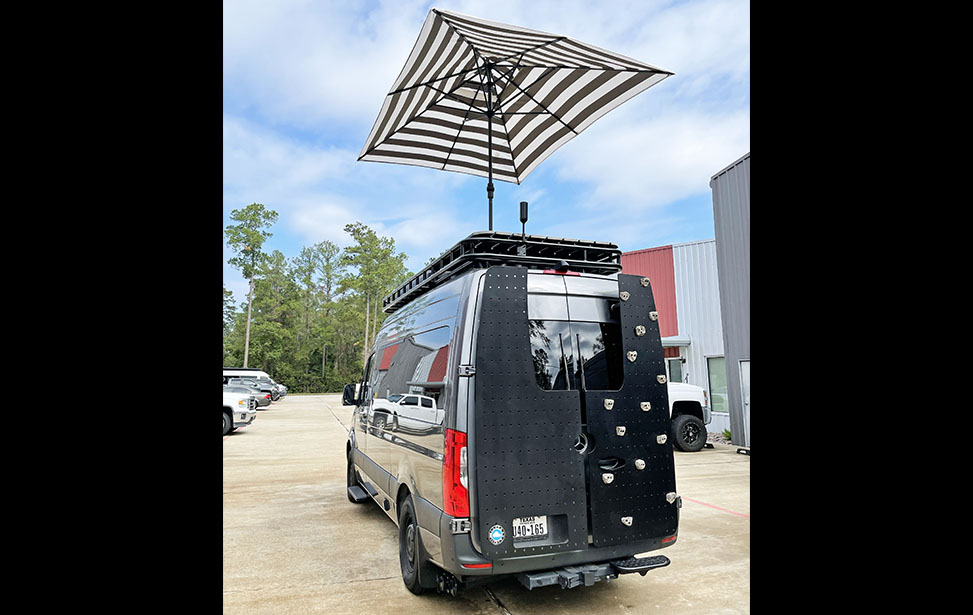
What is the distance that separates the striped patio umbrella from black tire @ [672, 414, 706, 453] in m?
7.15

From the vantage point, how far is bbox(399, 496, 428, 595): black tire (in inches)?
163

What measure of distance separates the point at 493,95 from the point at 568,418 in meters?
4.21

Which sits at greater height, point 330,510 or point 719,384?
point 719,384

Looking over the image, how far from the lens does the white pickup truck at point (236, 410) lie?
1611 cm

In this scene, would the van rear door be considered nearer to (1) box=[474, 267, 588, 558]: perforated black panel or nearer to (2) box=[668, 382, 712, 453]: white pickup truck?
(1) box=[474, 267, 588, 558]: perforated black panel

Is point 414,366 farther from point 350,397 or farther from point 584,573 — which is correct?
point 350,397

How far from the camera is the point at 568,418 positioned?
3.81 m

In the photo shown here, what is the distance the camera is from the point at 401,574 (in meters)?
4.84

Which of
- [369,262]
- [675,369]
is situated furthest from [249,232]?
[675,369]

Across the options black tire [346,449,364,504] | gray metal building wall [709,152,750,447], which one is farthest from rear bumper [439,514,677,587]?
gray metal building wall [709,152,750,447]
